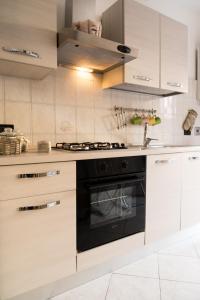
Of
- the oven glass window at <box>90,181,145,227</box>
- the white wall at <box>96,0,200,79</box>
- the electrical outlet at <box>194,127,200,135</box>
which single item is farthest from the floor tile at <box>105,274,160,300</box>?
the white wall at <box>96,0,200,79</box>

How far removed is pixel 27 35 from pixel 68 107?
63 cm

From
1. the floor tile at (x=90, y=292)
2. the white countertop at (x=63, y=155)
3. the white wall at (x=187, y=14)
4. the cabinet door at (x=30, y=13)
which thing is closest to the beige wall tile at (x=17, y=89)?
the cabinet door at (x=30, y=13)

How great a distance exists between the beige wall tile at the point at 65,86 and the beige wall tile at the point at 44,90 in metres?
0.04

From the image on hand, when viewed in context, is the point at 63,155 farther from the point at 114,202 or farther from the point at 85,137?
the point at 85,137

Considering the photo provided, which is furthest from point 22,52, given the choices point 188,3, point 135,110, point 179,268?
point 188,3

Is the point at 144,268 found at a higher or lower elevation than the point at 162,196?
lower

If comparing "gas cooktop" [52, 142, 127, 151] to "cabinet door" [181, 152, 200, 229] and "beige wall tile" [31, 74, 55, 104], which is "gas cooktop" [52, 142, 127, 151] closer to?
"beige wall tile" [31, 74, 55, 104]

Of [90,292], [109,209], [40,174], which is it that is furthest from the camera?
[109,209]

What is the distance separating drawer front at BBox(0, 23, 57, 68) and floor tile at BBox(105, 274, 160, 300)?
1.43 meters

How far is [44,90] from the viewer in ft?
5.30

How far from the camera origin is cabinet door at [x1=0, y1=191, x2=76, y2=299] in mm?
1043

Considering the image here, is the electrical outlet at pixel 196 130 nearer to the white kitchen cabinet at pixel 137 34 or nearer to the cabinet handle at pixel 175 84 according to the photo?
the cabinet handle at pixel 175 84

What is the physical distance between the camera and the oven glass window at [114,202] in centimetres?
134

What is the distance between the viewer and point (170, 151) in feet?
5.60
